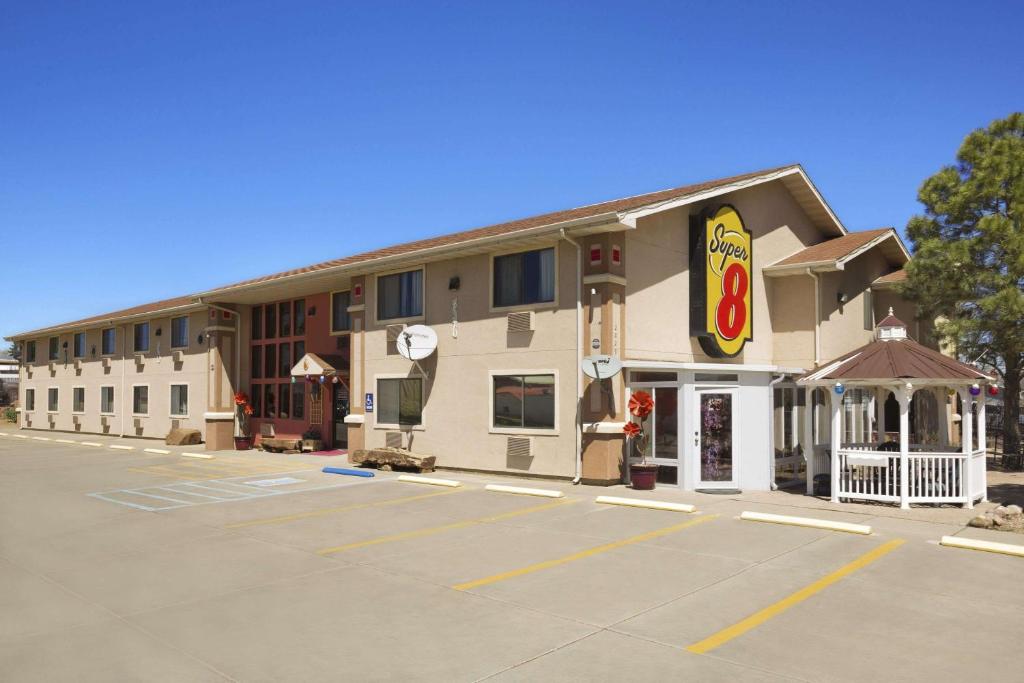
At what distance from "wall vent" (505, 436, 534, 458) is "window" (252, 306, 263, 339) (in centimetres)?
1461

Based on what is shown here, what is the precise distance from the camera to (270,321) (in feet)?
94.0

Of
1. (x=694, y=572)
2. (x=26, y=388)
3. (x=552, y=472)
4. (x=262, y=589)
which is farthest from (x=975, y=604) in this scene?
(x=26, y=388)

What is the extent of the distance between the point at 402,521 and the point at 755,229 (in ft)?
41.8

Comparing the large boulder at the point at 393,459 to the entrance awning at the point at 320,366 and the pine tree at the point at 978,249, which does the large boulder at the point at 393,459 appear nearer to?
the entrance awning at the point at 320,366

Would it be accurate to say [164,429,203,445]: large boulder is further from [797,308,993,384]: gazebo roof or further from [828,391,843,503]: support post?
[828,391,843,503]: support post

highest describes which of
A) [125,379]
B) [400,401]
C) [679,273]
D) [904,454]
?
[679,273]

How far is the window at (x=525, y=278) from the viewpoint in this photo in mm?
17469

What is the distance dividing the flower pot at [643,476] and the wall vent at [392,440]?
750 centimetres

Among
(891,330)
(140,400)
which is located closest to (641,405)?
(891,330)

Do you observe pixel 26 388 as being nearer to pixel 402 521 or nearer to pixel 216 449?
pixel 216 449

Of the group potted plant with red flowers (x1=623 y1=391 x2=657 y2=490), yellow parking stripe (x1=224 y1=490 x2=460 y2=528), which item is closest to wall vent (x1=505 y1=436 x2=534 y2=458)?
potted plant with red flowers (x1=623 y1=391 x2=657 y2=490)

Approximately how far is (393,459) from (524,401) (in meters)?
4.11

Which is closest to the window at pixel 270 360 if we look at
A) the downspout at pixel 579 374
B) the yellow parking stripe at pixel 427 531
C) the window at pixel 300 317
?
the window at pixel 300 317

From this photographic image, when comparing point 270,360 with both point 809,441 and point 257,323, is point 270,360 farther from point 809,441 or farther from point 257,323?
point 809,441
